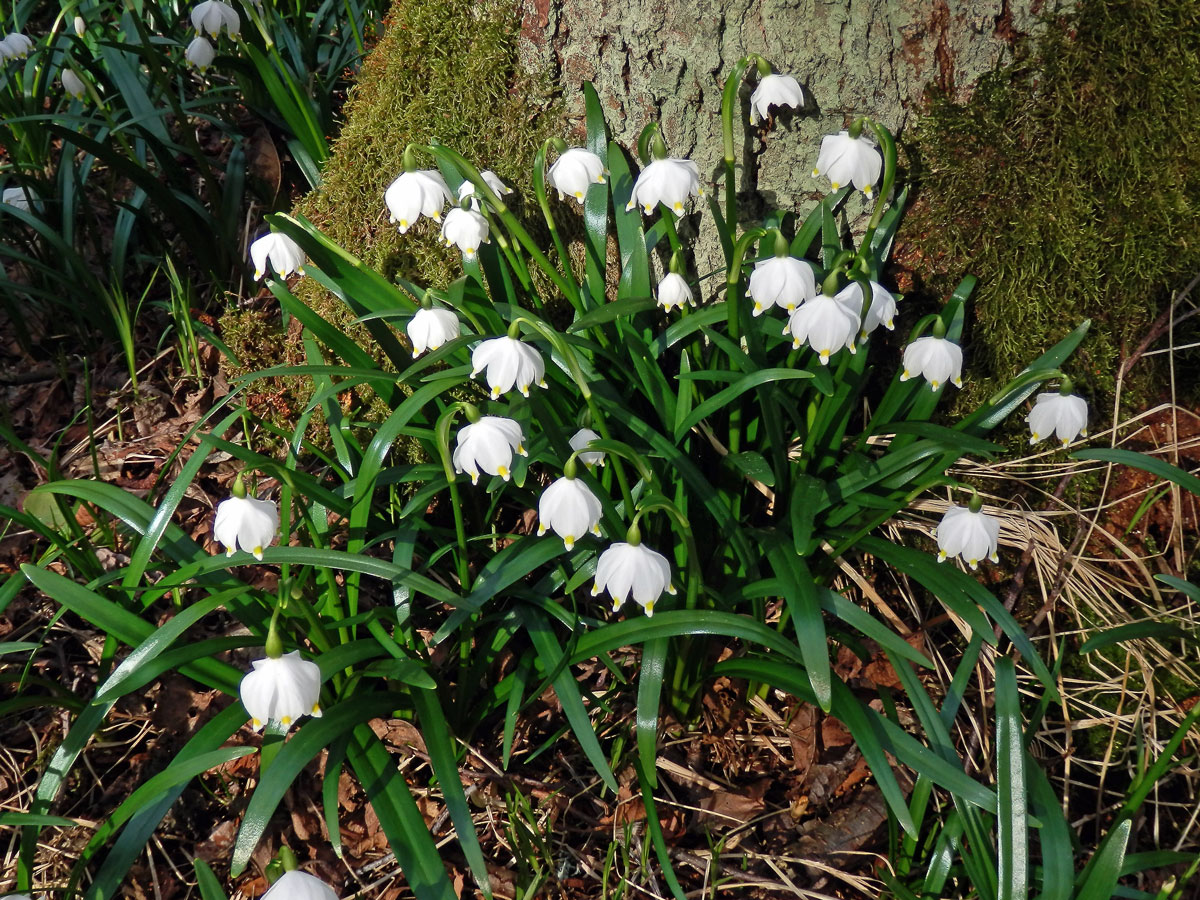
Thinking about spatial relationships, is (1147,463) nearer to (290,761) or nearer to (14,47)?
(290,761)

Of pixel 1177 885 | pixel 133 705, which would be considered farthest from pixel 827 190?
pixel 133 705

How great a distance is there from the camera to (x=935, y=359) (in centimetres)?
182

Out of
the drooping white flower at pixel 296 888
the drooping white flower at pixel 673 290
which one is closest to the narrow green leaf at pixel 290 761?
the drooping white flower at pixel 296 888

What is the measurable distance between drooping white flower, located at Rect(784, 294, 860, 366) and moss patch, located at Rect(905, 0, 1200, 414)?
652 millimetres

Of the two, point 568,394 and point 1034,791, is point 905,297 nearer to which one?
point 568,394

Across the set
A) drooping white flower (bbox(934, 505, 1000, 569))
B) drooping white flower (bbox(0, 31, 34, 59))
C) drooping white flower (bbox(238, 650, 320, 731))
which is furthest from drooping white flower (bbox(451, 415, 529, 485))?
drooping white flower (bbox(0, 31, 34, 59))

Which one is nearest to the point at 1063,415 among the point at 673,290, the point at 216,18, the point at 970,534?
the point at 970,534

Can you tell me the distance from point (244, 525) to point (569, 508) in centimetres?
57

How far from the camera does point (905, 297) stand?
223 cm

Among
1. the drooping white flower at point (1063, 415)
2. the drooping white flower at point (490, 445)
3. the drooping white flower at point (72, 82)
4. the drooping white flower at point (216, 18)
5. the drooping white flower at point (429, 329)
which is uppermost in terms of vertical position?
the drooping white flower at point (216, 18)

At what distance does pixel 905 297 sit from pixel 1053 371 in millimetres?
589

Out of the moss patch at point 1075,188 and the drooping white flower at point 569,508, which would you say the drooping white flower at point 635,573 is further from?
the moss patch at point 1075,188

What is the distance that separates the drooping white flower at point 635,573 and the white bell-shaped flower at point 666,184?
2.39ft

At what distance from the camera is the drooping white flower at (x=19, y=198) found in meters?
2.96
